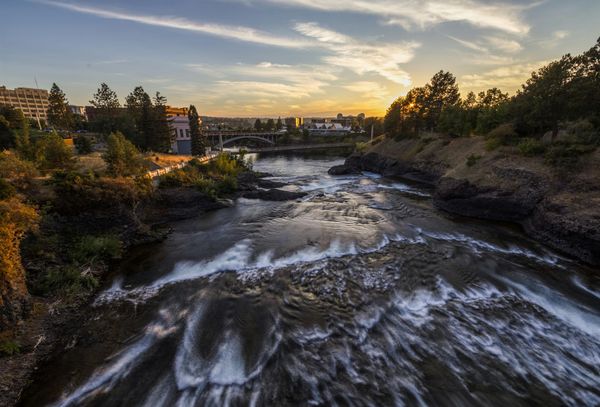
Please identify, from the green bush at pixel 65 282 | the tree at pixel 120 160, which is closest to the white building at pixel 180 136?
the tree at pixel 120 160

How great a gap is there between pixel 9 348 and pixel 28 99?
24026 centimetres

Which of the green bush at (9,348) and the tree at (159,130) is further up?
the tree at (159,130)

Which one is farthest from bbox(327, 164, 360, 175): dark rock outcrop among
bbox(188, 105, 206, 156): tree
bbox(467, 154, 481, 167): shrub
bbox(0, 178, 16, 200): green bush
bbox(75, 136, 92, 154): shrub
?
bbox(0, 178, 16, 200): green bush

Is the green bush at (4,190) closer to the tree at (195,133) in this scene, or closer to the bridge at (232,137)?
the tree at (195,133)

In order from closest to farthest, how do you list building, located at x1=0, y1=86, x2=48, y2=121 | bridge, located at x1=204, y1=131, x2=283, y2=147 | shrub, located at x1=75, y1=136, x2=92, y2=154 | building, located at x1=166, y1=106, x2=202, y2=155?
shrub, located at x1=75, y1=136, x2=92, y2=154, building, located at x1=166, y1=106, x2=202, y2=155, bridge, located at x1=204, y1=131, x2=283, y2=147, building, located at x1=0, y1=86, x2=48, y2=121

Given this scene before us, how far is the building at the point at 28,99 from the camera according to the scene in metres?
154

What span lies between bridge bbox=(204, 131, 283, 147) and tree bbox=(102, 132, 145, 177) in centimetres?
6272

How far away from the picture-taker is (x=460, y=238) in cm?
2027

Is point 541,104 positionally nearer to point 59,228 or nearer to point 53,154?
point 59,228

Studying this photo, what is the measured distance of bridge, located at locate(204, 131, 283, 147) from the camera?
314 feet

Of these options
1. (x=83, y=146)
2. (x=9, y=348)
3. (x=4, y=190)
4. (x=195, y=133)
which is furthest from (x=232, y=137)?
(x=9, y=348)

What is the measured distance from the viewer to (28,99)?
167125 millimetres

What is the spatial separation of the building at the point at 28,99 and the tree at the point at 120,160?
190 m

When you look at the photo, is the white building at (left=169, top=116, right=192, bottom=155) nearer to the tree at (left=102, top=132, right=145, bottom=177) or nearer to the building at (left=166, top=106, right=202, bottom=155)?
the building at (left=166, top=106, right=202, bottom=155)
